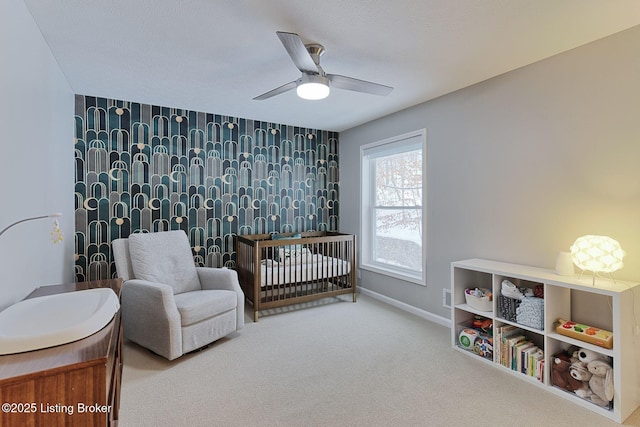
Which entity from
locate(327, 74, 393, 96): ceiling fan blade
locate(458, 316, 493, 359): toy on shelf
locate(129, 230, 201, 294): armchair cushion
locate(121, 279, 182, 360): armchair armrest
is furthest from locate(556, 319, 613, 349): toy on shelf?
locate(129, 230, 201, 294): armchair cushion

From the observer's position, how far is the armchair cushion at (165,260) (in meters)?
3.00

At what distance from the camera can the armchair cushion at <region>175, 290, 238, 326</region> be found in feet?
8.52

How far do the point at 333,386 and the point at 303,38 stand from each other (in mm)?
2353

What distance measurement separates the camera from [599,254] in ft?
6.63

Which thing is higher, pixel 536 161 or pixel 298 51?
pixel 298 51

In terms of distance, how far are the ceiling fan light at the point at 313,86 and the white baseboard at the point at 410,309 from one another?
251 cm

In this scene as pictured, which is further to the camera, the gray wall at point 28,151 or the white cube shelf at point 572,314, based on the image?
the white cube shelf at point 572,314

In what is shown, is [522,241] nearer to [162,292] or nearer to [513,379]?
[513,379]

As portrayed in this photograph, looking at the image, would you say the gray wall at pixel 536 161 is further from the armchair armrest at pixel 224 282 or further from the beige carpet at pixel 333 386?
the armchair armrest at pixel 224 282

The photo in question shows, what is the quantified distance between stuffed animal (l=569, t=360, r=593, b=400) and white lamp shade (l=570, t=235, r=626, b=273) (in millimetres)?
619

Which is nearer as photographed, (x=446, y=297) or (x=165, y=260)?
(x=165, y=260)

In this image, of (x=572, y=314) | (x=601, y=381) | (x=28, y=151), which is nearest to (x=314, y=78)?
(x=28, y=151)

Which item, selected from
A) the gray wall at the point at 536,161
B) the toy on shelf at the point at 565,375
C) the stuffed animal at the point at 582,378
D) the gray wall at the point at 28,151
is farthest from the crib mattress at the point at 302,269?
the stuffed animal at the point at 582,378

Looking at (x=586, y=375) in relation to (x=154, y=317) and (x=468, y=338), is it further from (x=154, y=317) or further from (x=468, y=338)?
(x=154, y=317)
